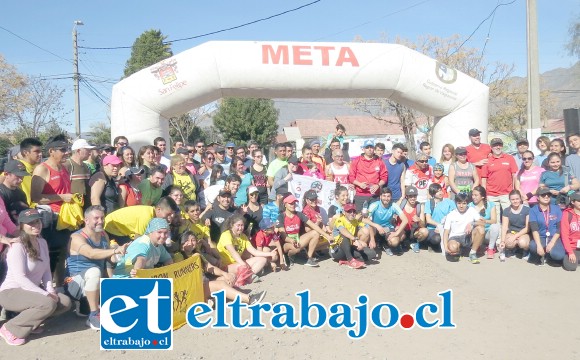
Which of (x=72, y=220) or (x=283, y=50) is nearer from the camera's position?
(x=72, y=220)

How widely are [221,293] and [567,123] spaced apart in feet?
23.5

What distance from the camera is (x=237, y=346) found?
13.8 ft

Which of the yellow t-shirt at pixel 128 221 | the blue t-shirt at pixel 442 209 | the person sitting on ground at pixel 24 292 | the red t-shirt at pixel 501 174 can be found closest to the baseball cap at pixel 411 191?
the blue t-shirt at pixel 442 209

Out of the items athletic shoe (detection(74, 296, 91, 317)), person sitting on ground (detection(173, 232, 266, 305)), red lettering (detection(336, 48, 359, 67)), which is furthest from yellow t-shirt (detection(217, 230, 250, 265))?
red lettering (detection(336, 48, 359, 67))

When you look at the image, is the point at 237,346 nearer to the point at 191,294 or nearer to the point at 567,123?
the point at 191,294

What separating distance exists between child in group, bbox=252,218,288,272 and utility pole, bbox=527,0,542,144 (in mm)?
6472

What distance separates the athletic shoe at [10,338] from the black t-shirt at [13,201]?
1078 millimetres

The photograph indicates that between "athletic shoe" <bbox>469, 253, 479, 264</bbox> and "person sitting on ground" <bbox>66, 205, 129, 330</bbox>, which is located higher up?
"person sitting on ground" <bbox>66, 205, 129, 330</bbox>

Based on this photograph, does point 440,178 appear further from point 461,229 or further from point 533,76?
point 533,76

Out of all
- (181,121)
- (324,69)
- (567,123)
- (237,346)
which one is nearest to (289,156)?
(324,69)

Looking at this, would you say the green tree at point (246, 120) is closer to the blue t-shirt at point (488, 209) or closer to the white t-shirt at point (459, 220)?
the blue t-shirt at point (488, 209)

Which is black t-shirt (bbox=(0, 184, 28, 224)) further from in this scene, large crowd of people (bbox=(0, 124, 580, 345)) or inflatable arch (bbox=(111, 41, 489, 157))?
inflatable arch (bbox=(111, 41, 489, 157))

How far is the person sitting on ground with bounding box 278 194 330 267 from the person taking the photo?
22.1 ft

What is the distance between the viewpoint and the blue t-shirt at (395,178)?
7.75 meters
